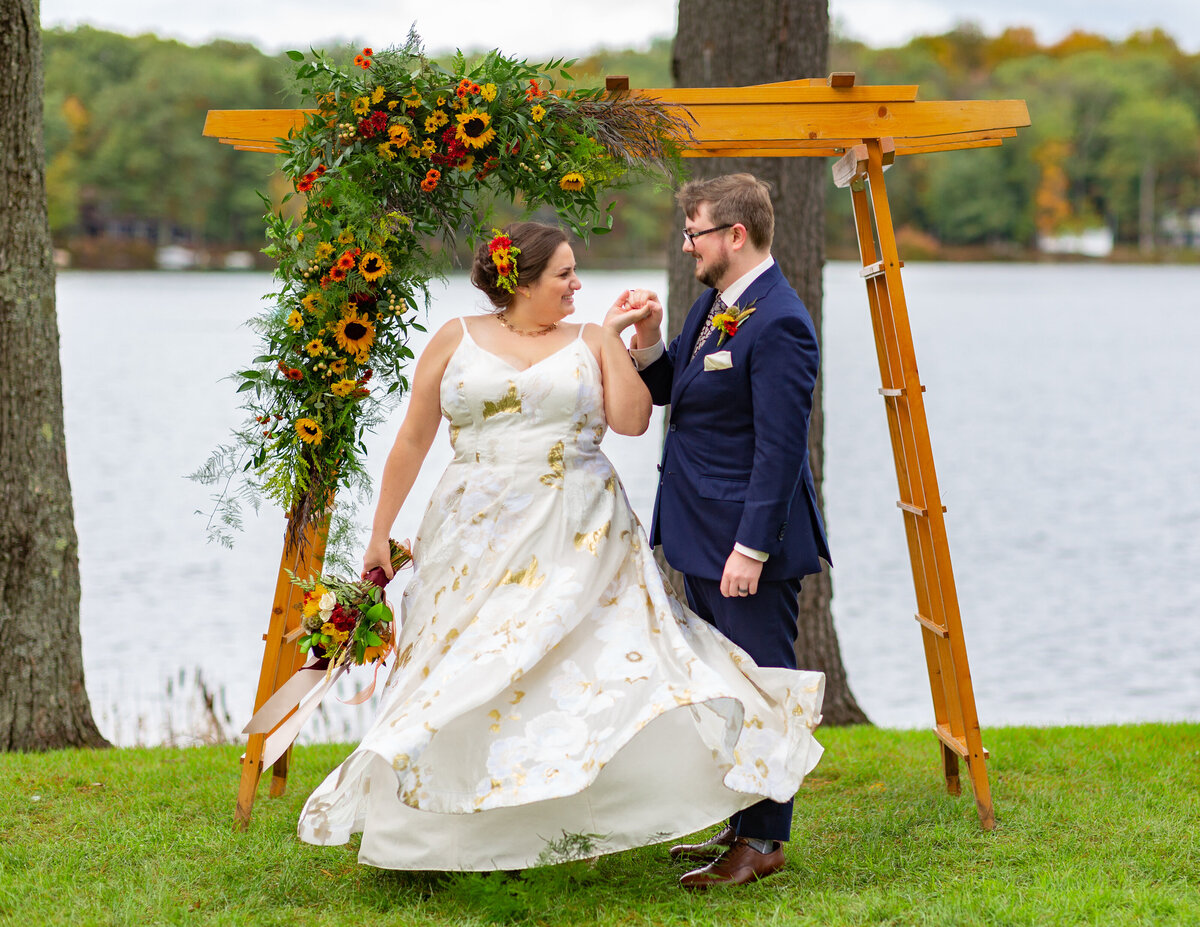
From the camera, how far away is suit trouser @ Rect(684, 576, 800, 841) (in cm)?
391

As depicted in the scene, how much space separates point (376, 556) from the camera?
4.11m

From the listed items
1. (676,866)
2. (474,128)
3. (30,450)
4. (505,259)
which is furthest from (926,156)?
(676,866)

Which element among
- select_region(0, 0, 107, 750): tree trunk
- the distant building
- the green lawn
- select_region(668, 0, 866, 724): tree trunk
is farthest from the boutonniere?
the distant building

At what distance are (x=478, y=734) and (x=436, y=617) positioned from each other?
434mm

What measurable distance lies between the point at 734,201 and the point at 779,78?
2531 mm

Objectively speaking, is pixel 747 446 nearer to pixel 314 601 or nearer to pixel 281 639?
pixel 314 601

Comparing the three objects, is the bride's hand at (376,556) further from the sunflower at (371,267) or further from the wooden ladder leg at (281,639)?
the sunflower at (371,267)

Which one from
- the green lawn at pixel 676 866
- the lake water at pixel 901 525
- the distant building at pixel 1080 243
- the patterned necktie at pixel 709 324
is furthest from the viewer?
the distant building at pixel 1080 243

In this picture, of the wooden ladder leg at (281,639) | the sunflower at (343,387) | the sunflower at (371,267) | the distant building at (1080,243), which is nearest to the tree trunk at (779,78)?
the sunflower at (371,267)

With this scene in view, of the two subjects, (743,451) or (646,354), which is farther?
(646,354)

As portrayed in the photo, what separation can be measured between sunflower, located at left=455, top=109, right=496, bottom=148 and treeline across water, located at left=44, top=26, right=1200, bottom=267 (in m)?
21.3

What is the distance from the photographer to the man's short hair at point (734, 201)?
12.6 ft

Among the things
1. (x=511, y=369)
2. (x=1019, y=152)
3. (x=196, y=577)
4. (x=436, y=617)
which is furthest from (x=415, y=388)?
(x=1019, y=152)

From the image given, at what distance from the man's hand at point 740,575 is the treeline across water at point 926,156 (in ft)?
71.7
